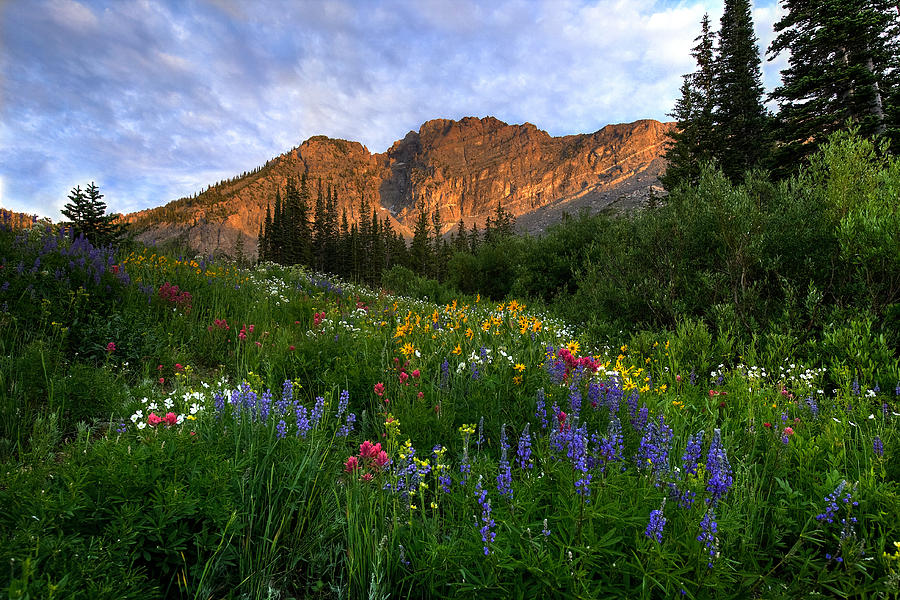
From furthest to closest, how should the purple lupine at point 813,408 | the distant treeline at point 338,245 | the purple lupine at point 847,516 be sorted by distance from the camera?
1. the distant treeline at point 338,245
2. the purple lupine at point 813,408
3. the purple lupine at point 847,516

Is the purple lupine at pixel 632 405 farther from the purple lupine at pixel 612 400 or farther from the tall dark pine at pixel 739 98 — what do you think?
the tall dark pine at pixel 739 98

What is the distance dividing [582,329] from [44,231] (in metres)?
9.59

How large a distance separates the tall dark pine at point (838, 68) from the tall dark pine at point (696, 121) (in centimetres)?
534

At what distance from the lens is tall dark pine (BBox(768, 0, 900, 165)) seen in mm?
20000

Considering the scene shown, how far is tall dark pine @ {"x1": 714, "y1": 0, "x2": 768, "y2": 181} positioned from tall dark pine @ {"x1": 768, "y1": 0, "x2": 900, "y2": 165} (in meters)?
4.53

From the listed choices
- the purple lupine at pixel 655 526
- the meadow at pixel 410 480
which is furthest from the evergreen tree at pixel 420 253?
the purple lupine at pixel 655 526

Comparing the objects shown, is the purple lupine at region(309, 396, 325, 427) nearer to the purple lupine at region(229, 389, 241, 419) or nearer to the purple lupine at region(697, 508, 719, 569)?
the purple lupine at region(229, 389, 241, 419)

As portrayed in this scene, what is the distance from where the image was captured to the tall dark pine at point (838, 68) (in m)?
20.0

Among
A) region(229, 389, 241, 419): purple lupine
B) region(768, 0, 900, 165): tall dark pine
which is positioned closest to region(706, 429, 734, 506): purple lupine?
region(229, 389, 241, 419): purple lupine

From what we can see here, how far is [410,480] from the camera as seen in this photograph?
87.0 inches

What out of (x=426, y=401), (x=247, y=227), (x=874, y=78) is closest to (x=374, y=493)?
(x=426, y=401)

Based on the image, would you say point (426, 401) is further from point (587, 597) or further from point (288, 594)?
point (587, 597)

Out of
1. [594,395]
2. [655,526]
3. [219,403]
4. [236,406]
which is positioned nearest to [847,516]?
[655,526]

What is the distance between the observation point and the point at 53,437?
8.05 feet
